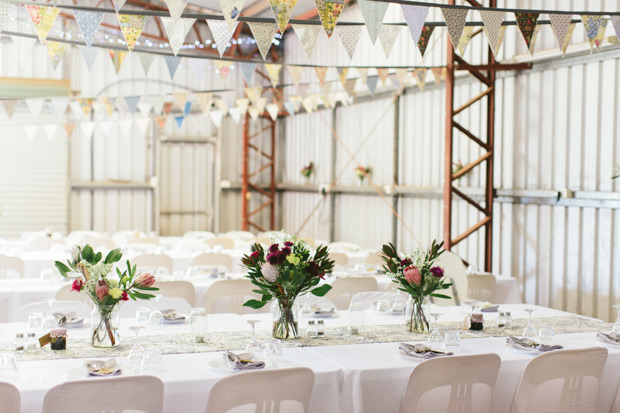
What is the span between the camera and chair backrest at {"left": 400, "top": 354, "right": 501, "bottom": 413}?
3.17m

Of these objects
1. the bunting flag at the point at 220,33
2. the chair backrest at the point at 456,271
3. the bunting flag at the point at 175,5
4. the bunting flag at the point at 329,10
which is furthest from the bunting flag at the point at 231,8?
the chair backrest at the point at 456,271

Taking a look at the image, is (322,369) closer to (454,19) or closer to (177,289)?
(177,289)

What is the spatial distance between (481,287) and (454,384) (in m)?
3.91

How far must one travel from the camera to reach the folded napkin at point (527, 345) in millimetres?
3840

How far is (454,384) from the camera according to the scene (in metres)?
3.25

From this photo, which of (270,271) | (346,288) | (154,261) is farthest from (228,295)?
(154,261)

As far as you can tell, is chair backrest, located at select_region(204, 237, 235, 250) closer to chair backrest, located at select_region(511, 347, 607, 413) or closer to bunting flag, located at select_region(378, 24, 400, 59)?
bunting flag, located at select_region(378, 24, 400, 59)

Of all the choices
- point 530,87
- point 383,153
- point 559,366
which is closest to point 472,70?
point 530,87

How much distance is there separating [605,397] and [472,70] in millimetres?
5034

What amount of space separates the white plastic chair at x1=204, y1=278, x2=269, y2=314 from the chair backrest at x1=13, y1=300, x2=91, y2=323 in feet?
4.24

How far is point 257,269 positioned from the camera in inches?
157

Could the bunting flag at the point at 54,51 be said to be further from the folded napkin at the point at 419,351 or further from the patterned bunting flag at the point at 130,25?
the folded napkin at the point at 419,351

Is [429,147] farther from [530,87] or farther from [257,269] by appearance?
[257,269]

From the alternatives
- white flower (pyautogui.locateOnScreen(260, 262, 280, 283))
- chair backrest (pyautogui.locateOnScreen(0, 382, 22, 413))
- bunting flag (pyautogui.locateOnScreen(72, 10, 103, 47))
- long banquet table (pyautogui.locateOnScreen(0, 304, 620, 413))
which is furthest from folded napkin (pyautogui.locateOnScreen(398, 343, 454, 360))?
bunting flag (pyautogui.locateOnScreen(72, 10, 103, 47))
